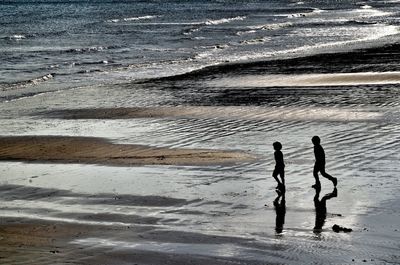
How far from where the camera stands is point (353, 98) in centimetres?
2945

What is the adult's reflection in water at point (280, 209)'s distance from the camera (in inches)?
545

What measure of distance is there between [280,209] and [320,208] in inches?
28.0

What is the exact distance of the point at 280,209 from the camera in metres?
14.9

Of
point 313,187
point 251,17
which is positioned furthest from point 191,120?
point 251,17

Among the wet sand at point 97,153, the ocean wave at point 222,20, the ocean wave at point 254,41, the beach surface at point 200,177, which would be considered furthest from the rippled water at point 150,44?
the wet sand at point 97,153

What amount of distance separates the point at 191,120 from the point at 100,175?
25.2 feet

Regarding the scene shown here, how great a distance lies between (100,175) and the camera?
18.8m

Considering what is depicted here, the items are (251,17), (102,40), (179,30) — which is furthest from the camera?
(251,17)

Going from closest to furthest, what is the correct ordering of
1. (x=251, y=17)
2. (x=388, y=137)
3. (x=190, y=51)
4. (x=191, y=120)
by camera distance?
(x=388, y=137) < (x=191, y=120) < (x=190, y=51) < (x=251, y=17)

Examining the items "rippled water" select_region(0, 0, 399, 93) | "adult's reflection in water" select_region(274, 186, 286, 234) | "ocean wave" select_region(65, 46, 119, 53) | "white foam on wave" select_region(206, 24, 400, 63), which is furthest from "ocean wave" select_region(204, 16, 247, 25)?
"adult's reflection in water" select_region(274, 186, 286, 234)

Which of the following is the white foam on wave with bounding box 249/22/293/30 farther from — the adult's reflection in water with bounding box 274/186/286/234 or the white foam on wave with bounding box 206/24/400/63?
the adult's reflection in water with bounding box 274/186/286/234

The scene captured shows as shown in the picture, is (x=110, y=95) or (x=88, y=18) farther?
(x=88, y=18)

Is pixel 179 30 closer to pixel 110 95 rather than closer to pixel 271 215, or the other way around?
pixel 110 95

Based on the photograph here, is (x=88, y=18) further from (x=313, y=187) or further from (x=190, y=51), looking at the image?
(x=313, y=187)
